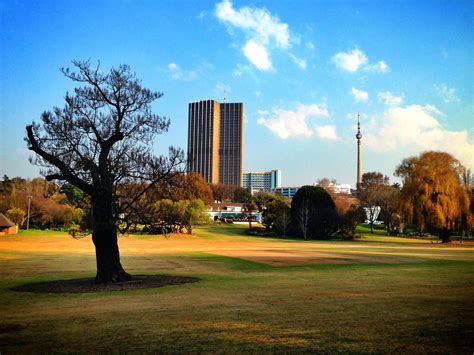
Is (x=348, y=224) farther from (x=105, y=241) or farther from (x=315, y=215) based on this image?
(x=105, y=241)

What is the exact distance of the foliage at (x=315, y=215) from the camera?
75.2 metres

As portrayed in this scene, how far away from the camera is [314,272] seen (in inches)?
982

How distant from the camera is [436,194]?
192 ft

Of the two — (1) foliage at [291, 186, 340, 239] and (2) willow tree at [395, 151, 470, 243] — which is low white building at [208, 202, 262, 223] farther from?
(2) willow tree at [395, 151, 470, 243]

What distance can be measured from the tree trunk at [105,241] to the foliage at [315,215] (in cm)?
5630

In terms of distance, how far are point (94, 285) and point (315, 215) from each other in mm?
59387

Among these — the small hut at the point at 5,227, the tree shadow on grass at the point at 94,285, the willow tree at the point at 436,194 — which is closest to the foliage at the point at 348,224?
the willow tree at the point at 436,194

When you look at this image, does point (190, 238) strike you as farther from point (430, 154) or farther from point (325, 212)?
point (430, 154)

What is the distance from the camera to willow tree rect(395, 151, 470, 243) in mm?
57625

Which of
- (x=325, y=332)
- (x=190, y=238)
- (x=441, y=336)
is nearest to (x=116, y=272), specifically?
(x=325, y=332)

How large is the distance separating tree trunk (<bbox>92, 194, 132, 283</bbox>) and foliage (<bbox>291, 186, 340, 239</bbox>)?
5630 cm

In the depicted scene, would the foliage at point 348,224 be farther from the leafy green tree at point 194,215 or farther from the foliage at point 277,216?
the leafy green tree at point 194,215

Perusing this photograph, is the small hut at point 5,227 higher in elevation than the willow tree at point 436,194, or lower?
lower

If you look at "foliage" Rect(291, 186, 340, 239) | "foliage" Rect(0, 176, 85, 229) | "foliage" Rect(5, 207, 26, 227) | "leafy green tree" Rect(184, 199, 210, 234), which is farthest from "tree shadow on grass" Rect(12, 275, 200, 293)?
"foliage" Rect(5, 207, 26, 227)
